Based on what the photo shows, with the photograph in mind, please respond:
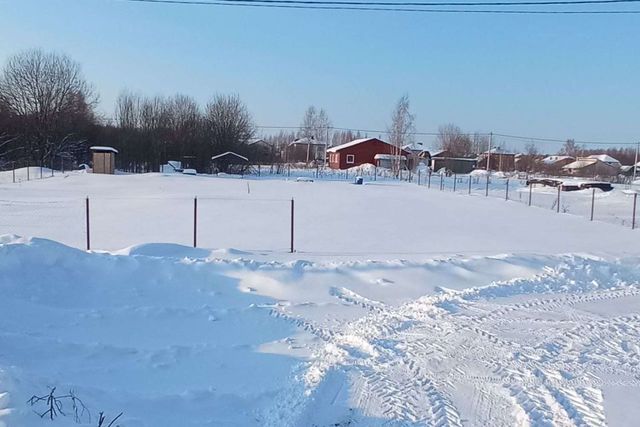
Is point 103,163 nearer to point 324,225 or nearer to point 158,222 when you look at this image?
point 158,222

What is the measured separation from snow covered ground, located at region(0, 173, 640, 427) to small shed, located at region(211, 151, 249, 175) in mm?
46679

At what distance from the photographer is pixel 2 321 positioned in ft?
20.0

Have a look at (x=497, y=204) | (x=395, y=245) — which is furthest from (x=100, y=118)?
(x=395, y=245)

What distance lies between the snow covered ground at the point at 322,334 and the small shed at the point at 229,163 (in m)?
46.7

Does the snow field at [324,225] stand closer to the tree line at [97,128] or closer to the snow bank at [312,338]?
the snow bank at [312,338]

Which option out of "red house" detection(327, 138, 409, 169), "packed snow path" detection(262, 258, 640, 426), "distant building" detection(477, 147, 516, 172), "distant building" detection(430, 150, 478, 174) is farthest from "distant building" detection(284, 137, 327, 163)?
"packed snow path" detection(262, 258, 640, 426)

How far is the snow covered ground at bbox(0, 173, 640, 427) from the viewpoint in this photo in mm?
4350

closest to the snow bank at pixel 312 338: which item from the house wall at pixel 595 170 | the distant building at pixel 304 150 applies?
the house wall at pixel 595 170

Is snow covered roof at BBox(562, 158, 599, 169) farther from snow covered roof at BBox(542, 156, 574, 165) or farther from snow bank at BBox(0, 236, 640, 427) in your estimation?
snow bank at BBox(0, 236, 640, 427)

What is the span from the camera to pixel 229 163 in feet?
196

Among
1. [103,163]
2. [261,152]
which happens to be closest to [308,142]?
[261,152]

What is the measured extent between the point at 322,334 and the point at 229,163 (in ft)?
180

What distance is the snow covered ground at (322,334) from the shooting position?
435cm

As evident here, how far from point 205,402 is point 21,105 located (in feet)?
213
